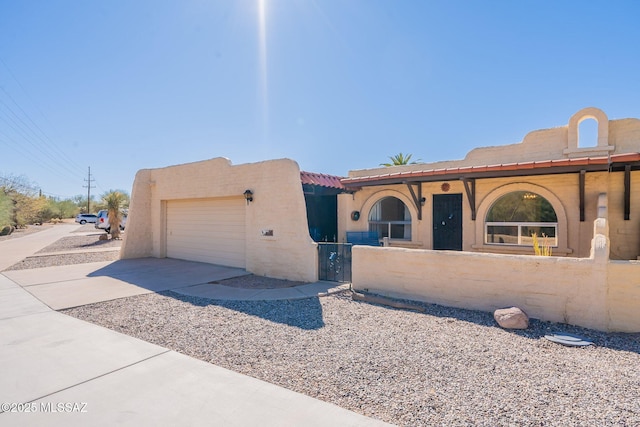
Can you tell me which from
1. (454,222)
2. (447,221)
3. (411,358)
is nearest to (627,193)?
(454,222)

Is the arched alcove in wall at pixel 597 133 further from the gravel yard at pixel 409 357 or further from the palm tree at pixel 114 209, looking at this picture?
the palm tree at pixel 114 209

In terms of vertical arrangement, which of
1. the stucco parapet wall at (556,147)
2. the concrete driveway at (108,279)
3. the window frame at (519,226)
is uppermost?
the stucco parapet wall at (556,147)

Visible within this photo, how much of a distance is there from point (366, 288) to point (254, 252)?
14.4 feet

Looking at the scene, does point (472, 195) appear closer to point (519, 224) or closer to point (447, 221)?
point (447, 221)

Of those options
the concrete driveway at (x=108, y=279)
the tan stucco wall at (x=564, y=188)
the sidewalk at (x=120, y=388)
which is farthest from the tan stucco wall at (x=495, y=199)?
the sidewalk at (x=120, y=388)

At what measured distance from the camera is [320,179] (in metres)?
12.2

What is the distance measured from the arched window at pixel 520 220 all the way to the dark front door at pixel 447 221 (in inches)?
35.5

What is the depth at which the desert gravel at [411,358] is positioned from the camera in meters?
3.18

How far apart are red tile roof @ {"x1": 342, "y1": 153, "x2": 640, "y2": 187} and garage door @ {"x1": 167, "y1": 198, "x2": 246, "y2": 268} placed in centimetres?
520

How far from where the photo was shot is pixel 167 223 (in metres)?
14.6

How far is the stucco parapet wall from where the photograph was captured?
8.76 meters

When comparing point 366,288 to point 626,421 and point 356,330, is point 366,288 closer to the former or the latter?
point 356,330

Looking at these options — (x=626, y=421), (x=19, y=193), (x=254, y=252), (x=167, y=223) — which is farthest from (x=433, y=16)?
(x=19, y=193)

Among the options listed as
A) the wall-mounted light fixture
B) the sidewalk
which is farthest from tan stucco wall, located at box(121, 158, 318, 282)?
the sidewalk
